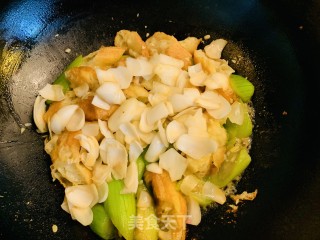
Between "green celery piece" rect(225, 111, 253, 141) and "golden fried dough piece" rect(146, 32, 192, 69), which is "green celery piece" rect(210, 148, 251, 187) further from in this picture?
"golden fried dough piece" rect(146, 32, 192, 69)

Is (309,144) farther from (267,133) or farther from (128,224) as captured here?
(128,224)

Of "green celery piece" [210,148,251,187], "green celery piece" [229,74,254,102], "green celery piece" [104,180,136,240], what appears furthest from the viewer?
"green celery piece" [229,74,254,102]

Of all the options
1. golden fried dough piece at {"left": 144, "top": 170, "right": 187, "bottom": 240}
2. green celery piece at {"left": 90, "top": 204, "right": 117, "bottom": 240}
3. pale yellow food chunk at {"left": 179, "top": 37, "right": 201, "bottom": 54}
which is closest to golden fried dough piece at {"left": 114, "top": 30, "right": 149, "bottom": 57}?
pale yellow food chunk at {"left": 179, "top": 37, "right": 201, "bottom": 54}

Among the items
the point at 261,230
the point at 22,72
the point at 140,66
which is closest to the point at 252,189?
the point at 261,230

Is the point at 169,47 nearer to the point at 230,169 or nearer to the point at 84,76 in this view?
the point at 84,76

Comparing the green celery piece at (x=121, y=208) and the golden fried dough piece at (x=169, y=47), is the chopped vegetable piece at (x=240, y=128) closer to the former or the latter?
the golden fried dough piece at (x=169, y=47)

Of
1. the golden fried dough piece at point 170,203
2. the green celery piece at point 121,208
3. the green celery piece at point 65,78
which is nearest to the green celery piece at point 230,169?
the golden fried dough piece at point 170,203
